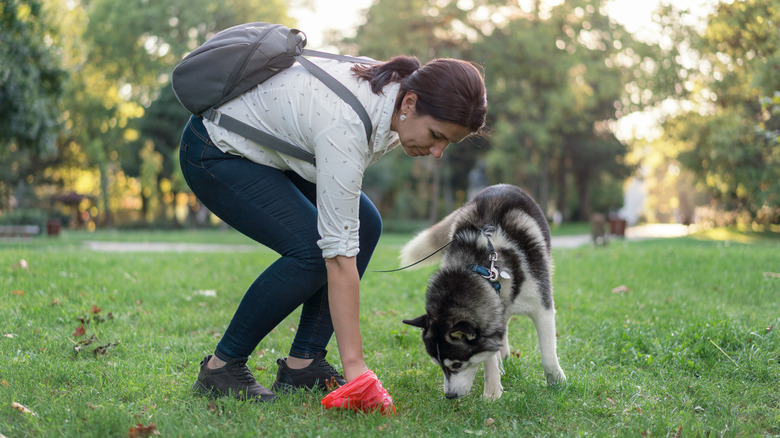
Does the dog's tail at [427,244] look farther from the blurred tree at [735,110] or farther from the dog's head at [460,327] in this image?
the blurred tree at [735,110]

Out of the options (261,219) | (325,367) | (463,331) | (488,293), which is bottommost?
(325,367)

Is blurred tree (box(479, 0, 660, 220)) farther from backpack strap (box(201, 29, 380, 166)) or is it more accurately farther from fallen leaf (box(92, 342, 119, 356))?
backpack strap (box(201, 29, 380, 166))

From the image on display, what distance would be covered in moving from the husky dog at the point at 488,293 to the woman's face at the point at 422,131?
35.5 inches

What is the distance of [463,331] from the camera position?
318cm

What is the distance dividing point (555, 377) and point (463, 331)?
822 millimetres

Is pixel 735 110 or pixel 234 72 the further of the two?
pixel 735 110

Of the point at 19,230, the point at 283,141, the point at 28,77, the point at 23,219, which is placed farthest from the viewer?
the point at 23,219

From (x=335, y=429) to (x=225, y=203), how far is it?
123 centimetres

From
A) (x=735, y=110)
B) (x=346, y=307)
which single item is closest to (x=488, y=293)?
(x=346, y=307)

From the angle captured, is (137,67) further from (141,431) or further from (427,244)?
(141,431)

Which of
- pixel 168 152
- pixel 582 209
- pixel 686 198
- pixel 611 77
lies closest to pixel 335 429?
pixel 611 77

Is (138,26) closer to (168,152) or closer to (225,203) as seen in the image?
(168,152)

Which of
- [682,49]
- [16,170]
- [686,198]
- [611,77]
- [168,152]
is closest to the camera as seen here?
[682,49]

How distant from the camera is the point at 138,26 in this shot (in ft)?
105
